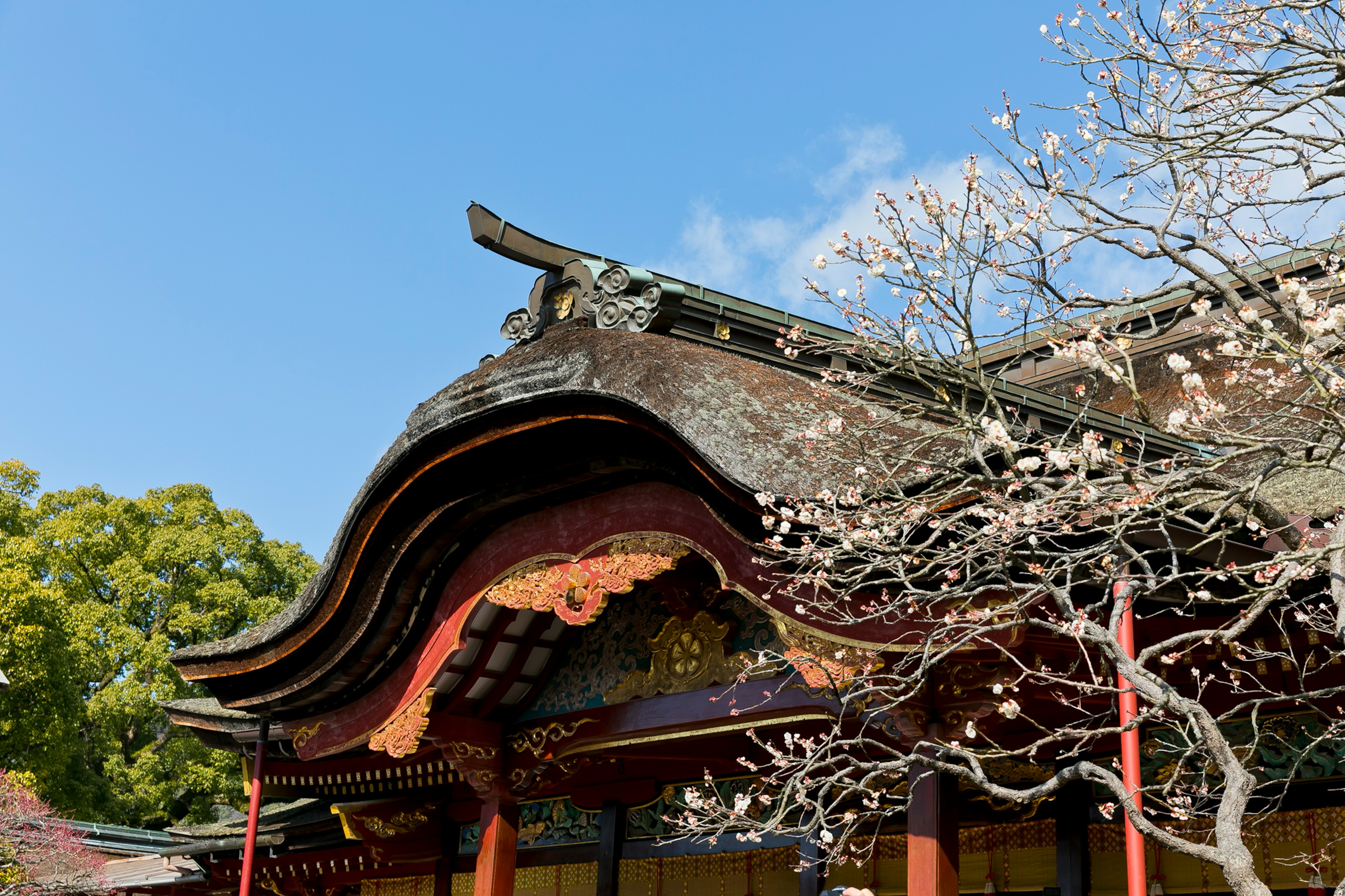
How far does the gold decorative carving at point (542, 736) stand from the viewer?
29.0ft

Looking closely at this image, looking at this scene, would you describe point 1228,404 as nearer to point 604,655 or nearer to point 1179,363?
point 1179,363

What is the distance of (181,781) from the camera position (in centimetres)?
2608

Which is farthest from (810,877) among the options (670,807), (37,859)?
(37,859)

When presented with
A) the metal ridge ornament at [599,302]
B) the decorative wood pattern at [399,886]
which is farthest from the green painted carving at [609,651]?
the decorative wood pattern at [399,886]

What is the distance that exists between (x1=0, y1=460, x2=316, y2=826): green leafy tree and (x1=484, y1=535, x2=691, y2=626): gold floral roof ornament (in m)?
18.0

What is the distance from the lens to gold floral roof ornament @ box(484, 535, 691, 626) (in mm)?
7184

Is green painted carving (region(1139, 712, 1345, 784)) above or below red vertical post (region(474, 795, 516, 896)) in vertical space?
above

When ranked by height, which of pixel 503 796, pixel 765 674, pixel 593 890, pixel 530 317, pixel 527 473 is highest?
pixel 530 317

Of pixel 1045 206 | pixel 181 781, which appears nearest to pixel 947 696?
pixel 1045 206

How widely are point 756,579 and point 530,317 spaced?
2738 millimetres

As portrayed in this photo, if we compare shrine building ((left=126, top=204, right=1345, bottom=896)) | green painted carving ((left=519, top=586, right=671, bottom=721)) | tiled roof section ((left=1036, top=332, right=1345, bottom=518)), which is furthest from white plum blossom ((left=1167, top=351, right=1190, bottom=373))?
green painted carving ((left=519, top=586, right=671, bottom=721))

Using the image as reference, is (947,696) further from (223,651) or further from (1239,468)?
(223,651)

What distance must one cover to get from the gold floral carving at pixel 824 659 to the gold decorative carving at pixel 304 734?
4291mm

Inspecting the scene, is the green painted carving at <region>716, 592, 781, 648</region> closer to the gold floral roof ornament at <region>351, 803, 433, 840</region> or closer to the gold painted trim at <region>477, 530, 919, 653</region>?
the gold painted trim at <region>477, 530, 919, 653</region>
